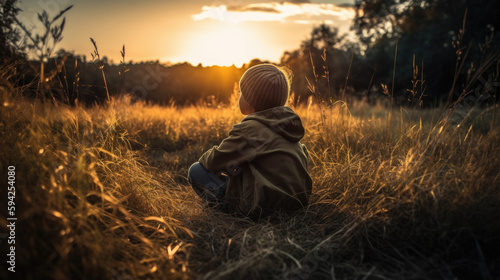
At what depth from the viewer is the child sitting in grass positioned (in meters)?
2.07

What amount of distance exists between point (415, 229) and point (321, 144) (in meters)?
1.79

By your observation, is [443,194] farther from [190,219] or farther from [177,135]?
[177,135]

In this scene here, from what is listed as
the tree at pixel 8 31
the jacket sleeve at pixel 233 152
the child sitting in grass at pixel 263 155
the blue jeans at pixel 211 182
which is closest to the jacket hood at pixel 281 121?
the child sitting in grass at pixel 263 155

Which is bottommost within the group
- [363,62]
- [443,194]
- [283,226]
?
[283,226]

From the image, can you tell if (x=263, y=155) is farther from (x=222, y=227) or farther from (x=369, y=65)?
(x=369, y=65)

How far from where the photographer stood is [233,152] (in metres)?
2.09

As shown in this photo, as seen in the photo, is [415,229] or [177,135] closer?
[415,229]

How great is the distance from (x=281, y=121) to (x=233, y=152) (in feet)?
1.29

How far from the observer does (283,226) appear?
2062mm

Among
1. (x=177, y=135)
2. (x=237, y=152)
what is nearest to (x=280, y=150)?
(x=237, y=152)

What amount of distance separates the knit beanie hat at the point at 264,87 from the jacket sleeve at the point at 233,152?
0.79 ft

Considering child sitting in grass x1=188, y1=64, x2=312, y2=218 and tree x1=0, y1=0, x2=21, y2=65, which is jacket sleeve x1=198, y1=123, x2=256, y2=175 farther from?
tree x1=0, y1=0, x2=21, y2=65

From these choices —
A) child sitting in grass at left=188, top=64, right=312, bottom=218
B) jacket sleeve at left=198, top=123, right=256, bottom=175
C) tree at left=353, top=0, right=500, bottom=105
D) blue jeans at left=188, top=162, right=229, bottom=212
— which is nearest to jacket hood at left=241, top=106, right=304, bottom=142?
child sitting in grass at left=188, top=64, right=312, bottom=218

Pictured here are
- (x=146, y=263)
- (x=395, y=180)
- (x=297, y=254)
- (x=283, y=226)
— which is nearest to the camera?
(x=146, y=263)
